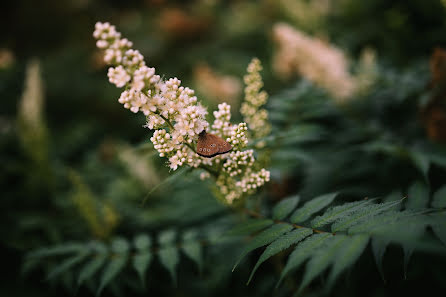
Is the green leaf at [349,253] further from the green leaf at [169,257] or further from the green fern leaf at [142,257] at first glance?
the green fern leaf at [142,257]

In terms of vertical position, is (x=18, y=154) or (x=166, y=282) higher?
(x=18, y=154)

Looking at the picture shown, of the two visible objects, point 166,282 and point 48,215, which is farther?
point 48,215

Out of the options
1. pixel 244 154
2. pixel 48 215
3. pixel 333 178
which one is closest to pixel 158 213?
pixel 48 215

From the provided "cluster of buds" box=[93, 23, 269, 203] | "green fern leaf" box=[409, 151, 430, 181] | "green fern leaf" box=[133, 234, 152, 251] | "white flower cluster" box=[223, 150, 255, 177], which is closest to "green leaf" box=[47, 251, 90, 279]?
"green fern leaf" box=[133, 234, 152, 251]

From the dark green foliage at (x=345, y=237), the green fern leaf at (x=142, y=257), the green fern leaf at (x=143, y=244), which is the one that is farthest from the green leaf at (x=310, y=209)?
the green fern leaf at (x=143, y=244)

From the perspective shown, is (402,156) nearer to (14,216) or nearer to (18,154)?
(14,216)

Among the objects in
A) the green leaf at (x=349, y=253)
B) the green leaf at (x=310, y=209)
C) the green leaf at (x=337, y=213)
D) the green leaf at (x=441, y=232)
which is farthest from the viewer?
the green leaf at (x=310, y=209)

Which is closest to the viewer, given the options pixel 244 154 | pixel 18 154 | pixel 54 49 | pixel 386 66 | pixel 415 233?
pixel 415 233

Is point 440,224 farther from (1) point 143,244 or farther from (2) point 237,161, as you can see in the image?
(1) point 143,244
